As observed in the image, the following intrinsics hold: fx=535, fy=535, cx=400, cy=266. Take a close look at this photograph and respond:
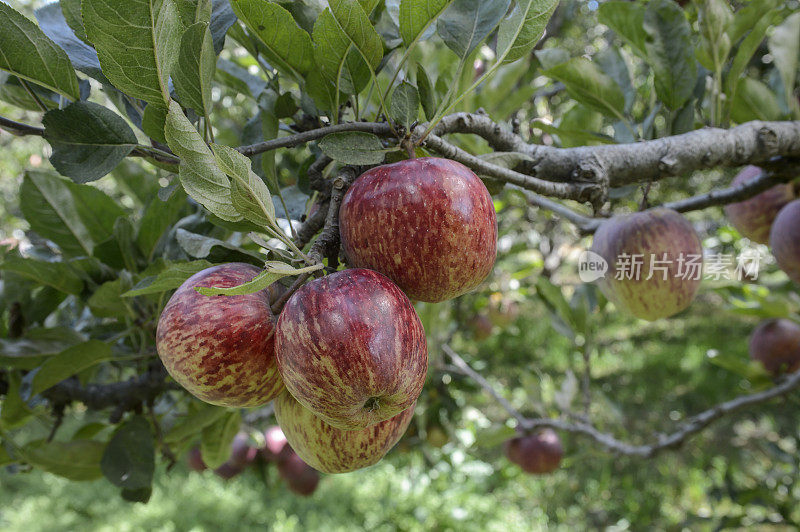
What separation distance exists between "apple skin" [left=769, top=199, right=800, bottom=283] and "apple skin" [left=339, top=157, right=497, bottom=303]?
920 mm

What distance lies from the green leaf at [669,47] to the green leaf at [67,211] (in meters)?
1.02

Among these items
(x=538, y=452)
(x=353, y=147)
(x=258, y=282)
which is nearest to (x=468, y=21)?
(x=353, y=147)

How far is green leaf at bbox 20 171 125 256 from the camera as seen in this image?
3.09 ft

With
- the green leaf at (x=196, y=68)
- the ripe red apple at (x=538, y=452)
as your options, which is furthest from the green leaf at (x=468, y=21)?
the ripe red apple at (x=538, y=452)

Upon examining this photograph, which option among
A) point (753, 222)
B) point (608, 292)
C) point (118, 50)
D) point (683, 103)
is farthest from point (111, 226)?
point (753, 222)

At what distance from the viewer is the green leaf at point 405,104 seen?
2.01 feet

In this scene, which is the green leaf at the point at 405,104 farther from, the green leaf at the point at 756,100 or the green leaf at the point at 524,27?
the green leaf at the point at 756,100

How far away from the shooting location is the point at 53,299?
103cm

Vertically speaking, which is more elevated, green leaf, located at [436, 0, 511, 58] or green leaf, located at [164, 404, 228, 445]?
green leaf, located at [436, 0, 511, 58]

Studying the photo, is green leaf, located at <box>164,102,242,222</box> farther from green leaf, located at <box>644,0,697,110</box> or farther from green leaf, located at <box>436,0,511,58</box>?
green leaf, located at <box>644,0,697,110</box>

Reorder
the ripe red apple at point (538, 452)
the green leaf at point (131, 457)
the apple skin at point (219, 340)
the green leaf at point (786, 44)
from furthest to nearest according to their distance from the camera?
the ripe red apple at point (538, 452)
the green leaf at point (786, 44)
the green leaf at point (131, 457)
the apple skin at point (219, 340)

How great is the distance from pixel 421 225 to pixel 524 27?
25 centimetres

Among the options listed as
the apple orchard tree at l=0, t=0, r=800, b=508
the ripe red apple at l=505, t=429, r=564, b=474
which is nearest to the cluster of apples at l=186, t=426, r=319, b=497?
the ripe red apple at l=505, t=429, r=564, b=474

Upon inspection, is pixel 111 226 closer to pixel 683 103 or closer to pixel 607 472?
pixel 683 103
